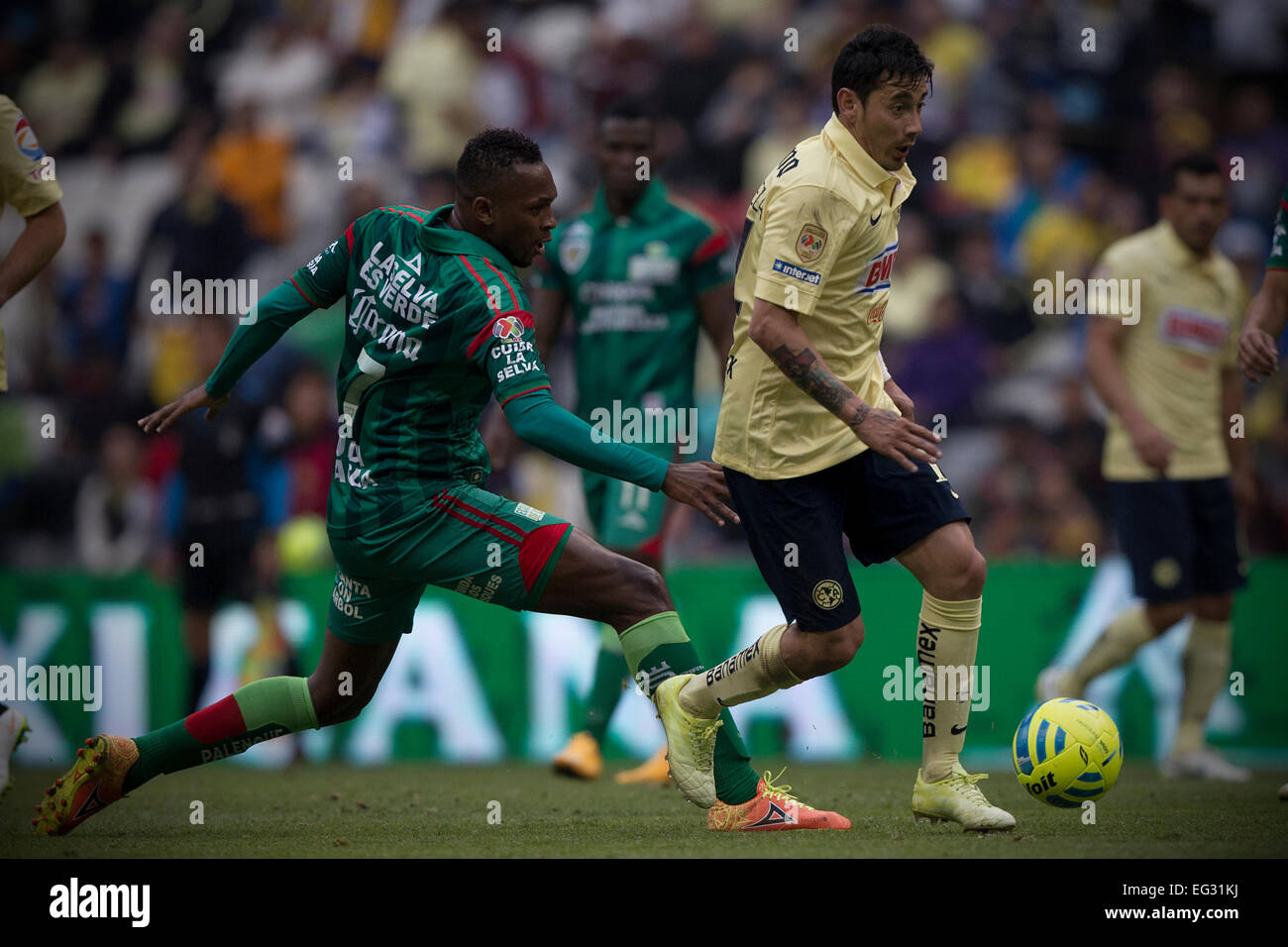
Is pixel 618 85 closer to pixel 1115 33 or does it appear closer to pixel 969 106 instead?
pixel 969 106

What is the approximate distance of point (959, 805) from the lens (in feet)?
17.9

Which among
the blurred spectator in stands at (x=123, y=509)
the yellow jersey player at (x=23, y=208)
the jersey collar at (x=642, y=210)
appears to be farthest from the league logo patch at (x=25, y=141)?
the blurred spectator in stands at (x=123, y=509)

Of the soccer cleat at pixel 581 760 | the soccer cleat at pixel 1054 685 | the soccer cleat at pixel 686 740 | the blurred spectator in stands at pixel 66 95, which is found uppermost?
the blurred spectator in stands at pixel 66 95

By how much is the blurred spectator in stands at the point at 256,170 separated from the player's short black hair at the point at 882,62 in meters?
8.47

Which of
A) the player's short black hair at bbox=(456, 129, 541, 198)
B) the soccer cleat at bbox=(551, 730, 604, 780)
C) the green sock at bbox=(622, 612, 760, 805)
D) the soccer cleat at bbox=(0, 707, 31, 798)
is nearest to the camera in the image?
the player's short black hair at bbox=(456, 129, 541, 198)

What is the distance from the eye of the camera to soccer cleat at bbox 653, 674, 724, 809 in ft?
17.9

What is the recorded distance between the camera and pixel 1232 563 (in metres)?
8.05

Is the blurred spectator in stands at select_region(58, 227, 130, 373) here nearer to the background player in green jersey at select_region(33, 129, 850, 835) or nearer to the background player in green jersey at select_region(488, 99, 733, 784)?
the background player in green jersey at select_region(488, 99, 733, 784)

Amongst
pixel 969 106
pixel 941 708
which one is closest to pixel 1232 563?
pixel 941 708

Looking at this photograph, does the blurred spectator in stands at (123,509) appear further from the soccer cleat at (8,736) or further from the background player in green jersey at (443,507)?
the background player in green jersey at (443,507)

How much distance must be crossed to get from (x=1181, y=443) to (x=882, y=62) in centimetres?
380

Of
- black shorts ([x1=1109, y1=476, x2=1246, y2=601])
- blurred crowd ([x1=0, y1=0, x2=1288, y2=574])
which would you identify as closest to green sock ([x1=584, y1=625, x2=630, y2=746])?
black shorts ([x1=1109, y1=476, x2=1246, y2=601])

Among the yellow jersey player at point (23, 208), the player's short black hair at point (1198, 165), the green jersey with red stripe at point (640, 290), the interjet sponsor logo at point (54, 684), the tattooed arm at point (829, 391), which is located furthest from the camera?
the interjet sponsor logo at point (54, 684)

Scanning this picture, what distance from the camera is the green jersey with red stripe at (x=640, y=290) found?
7.99 metres
